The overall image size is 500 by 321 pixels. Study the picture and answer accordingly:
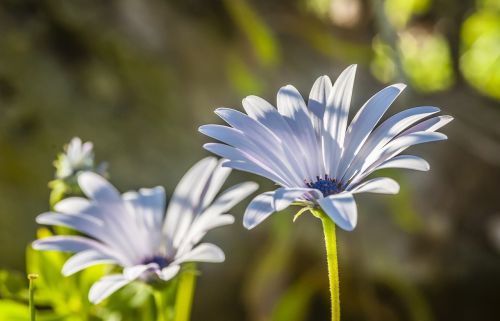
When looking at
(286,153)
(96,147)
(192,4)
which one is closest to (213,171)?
(286,153)

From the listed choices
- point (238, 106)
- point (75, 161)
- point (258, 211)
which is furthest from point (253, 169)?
point (238, 106)

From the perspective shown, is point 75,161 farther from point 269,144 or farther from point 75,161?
point 269,144

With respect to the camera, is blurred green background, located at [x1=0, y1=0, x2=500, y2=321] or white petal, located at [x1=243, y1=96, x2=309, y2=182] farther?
blurred green background, located at [x1=0, y1=0, x2=500, y2=321]

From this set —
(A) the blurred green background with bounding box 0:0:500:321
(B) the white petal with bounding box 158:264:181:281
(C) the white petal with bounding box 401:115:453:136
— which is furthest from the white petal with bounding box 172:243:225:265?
(A) the blurred green background with bounding box 0:0:500:321

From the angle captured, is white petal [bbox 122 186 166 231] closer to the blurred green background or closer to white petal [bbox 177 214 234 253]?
white petal [bbox 177 214 234 253]

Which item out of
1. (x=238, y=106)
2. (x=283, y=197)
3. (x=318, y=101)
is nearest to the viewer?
(x=283, y=197)
